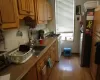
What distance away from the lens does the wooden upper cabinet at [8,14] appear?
115 cm

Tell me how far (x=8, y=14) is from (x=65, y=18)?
131 inches

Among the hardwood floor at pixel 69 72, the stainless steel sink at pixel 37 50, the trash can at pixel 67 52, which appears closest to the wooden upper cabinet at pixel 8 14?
the stainless steel sink at pixel 37 50

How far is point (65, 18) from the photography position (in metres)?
4.30

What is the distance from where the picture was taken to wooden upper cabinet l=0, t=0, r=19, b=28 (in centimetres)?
115

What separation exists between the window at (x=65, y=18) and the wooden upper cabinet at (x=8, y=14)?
3128 millimetres

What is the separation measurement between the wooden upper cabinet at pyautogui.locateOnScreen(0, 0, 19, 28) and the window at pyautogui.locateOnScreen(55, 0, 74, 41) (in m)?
3.13

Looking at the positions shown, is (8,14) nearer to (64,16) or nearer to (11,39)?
(11,39)

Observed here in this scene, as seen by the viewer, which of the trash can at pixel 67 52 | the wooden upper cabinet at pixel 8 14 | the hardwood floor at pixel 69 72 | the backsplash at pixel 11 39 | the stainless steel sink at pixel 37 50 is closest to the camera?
the wooden upper cabinet at pixel 8 14

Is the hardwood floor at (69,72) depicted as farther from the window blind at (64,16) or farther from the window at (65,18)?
the window blind at (64,16)

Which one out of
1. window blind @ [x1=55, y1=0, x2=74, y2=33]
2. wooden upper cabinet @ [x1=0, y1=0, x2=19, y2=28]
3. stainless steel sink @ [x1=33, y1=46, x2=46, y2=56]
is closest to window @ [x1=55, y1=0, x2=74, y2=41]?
window blind @ [x1=55, y1=0, x2=74, y2=33]

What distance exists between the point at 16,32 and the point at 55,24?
8.31 feet

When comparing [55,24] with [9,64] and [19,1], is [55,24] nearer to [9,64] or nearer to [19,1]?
[19,1]

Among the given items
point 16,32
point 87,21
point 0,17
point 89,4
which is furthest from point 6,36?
point 89,4

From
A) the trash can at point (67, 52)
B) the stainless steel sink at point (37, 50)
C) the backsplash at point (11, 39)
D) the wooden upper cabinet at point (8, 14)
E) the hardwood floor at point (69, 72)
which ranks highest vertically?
the wooden upper cabinet at point (8, 14)
